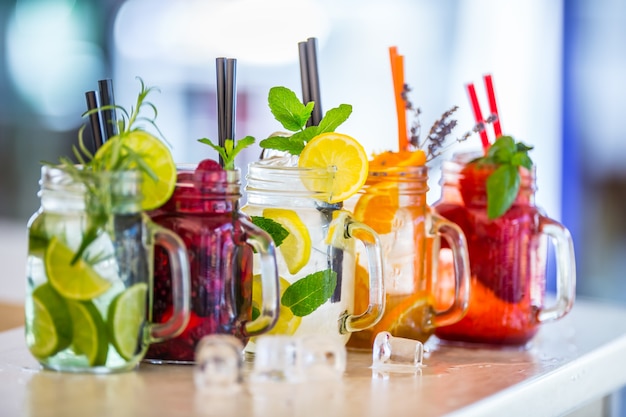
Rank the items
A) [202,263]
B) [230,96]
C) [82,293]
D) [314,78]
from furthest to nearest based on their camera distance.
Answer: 1. [314,78]
2. [230,96]
3. [202,263]
4. [82,293]

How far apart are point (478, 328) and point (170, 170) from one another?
505mm

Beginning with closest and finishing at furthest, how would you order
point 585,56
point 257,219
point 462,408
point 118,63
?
point 462,408
point 257,219
point 585,56
point 118,63

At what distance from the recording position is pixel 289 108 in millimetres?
1088

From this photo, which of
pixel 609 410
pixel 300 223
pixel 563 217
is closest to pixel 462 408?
pixel 300 223

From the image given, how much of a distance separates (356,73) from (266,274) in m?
3.77

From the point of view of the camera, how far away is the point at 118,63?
218 inches

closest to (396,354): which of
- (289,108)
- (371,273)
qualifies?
(371,273)

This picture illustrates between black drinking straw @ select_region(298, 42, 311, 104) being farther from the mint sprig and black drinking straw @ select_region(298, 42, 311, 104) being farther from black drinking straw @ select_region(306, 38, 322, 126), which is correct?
the mint sprig

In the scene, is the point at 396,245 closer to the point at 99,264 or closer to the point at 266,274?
the point at 266,274

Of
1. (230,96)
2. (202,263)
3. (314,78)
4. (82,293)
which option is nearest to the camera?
(82,293)

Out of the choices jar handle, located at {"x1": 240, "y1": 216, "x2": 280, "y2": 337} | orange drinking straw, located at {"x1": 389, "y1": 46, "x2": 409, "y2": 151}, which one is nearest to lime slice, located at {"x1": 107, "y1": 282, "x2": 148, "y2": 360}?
jar handle, located at {"x1": 240, "y1": 216, "x2": 280, "y2": 337}

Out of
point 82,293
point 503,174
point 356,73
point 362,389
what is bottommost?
point 362,389

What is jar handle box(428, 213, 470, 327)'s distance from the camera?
3.83 feet

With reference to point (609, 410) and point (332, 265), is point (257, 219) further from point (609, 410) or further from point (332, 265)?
point (609, 410)
